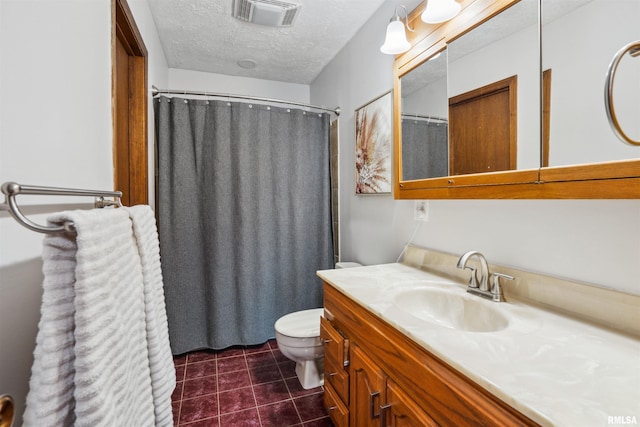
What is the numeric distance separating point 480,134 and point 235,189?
5.47ft

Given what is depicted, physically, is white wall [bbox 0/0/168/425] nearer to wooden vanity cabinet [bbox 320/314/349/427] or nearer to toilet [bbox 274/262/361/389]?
wooden vanity cabinet [bbox 320/314/349/427]

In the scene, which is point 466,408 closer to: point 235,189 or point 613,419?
point 613,419

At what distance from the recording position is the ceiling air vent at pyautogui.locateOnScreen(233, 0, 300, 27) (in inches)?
68.3

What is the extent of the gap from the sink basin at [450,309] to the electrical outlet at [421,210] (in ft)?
1.45

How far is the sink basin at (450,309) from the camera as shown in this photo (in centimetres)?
103

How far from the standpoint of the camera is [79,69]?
0.83 meters

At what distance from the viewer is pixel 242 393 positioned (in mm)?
Result: 1714

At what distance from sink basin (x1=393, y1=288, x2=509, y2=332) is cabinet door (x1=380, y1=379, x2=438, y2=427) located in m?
0.27

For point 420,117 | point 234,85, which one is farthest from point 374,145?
point 234,85

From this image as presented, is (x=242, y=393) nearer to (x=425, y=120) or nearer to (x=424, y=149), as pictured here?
(x=424, y=149)

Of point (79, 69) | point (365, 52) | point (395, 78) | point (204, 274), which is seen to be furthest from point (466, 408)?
point (365, 52)

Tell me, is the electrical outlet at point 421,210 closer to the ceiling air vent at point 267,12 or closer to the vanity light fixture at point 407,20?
the vanity light fixture at point 407,20

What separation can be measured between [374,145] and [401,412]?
144 cm

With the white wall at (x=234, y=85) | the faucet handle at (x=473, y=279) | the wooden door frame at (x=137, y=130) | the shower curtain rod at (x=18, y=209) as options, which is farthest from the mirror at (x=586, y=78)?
the white wall at (x=234, y=85)
